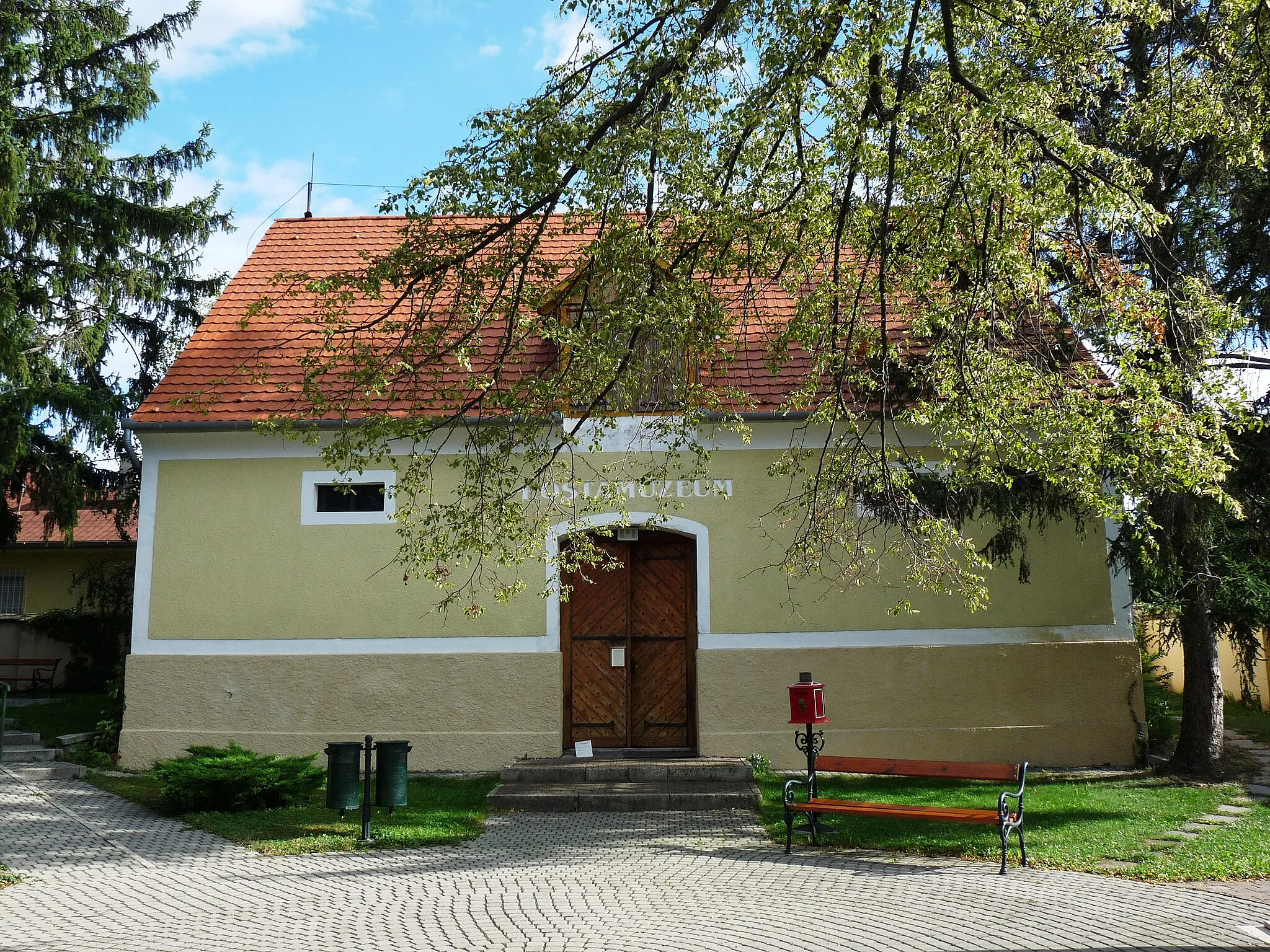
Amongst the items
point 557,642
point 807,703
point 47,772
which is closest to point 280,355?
point 557,642

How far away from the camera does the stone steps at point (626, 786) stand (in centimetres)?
1072

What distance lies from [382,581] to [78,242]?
7599 millimetres

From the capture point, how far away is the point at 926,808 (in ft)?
28.3

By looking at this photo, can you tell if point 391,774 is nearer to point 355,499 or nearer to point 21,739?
point 355,499

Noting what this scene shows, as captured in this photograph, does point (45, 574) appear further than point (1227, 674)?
Yes

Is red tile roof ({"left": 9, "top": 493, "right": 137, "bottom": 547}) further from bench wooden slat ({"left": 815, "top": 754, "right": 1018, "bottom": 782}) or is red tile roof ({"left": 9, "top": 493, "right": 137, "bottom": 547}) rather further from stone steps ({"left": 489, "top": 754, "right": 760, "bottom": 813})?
bench wooden slat ({"left": 815, "top": 754, "right": 1018, "bottom": 782})

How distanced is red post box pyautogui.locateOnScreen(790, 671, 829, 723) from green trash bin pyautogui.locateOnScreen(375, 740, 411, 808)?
3524 mm

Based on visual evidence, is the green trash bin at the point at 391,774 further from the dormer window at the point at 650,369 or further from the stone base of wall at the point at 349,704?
the dormer window at the point at 650,369

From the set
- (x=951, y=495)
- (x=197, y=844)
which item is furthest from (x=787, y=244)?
(x=197, y=844)

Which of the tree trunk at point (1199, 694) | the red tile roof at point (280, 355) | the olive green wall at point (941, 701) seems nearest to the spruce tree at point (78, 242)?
the red tile roof at point (280, 355)

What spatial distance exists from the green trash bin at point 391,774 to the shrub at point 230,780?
0.94m

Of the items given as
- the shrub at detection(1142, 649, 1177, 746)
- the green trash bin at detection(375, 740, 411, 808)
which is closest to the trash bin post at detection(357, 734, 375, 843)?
the green trash bin at detection(375, 740, 411, 808)

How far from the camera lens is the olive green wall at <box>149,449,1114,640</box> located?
1260cm

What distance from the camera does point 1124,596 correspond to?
1259 centimetres
